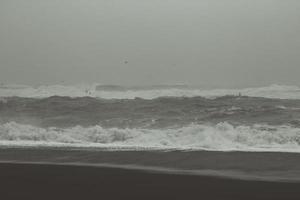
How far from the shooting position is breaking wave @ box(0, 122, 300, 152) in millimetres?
4594

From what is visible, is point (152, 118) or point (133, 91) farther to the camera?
point (133, 91)

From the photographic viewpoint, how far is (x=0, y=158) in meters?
3.81

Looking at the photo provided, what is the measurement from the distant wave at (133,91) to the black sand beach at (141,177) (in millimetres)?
3737

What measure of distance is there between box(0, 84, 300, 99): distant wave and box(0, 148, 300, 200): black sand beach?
147 inches

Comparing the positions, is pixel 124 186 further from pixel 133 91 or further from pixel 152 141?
pixel 133 91

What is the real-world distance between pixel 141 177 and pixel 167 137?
1.98 m

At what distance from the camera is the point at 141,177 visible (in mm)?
3090

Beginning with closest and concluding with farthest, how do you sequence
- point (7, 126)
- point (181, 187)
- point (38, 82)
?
point (181, 187), point (7, 126), point (38, 82)

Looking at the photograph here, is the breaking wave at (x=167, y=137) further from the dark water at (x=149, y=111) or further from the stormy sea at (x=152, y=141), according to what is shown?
the dark water at (x=149, y=111)

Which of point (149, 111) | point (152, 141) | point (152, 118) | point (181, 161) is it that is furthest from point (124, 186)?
point (149, 111)

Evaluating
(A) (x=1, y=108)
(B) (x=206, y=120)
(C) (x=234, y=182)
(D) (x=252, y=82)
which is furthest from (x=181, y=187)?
(A) (x=1, y=108)

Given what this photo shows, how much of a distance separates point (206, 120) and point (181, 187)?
3.32m

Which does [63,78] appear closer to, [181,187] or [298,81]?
[298,81]

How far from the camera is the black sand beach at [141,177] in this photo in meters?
2.69
